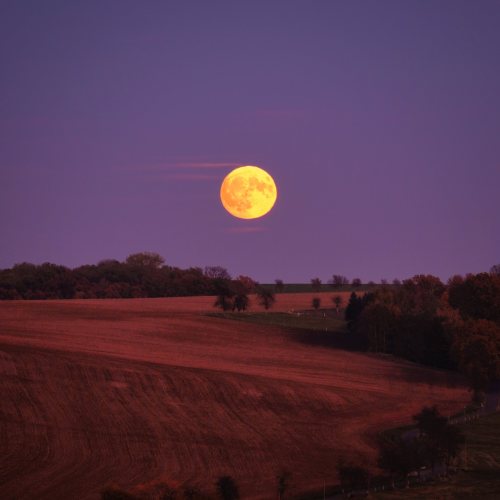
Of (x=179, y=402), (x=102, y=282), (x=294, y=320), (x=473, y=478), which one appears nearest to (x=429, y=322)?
(x=294, y=320)

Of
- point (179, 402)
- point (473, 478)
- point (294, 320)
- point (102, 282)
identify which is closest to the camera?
point (473, 478)

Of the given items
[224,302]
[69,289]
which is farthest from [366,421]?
[69,289]

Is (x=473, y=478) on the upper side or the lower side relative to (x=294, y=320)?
lower

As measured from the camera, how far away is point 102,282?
12106cm

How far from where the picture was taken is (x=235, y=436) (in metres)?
41.2

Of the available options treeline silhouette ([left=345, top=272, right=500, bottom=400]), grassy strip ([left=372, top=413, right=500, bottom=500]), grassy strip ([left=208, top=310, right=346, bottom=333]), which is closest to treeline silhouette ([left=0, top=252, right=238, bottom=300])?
grassy strip ([left=208, top=310, right=346, bottom=333])

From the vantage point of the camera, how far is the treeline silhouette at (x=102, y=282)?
107625 mm

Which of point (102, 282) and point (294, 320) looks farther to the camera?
point (102, 282)

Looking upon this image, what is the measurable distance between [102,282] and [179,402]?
76.2 metres

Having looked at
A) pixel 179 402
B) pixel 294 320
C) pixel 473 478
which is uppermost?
pixel 294 320

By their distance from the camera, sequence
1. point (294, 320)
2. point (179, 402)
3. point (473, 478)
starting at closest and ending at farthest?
point (473, 478) < point (179, 402) < point (294, 320)

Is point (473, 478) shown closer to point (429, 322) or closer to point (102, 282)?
point (429, 322)

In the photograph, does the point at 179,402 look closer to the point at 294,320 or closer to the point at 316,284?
the point at 294,320

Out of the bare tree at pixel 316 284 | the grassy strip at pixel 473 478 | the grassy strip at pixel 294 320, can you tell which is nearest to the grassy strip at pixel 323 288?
the bare tree at pixel 316 284
